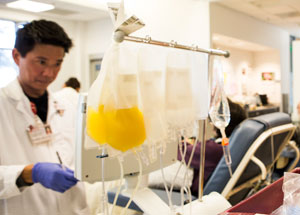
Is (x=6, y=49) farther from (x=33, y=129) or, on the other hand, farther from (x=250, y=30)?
(x=250, y=30)

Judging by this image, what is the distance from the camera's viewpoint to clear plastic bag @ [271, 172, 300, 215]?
2.75ft

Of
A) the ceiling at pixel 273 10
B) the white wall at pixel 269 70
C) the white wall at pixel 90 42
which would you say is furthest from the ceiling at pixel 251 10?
the white wall at pixel 269 70

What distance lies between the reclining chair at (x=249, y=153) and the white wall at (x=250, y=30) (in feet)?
11.9

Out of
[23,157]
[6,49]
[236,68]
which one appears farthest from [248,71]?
[23,157]

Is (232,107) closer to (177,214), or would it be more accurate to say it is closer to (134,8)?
(134,8)

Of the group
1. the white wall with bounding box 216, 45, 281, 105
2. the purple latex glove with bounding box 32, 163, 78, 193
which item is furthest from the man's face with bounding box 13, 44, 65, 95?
the white wall with bounding box 216, 45, 281, 105

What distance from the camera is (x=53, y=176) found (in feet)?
4.18

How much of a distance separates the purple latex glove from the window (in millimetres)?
986

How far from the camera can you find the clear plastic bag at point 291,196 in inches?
33.0

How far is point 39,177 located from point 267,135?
1.20 meters

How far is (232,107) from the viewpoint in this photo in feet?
7.28

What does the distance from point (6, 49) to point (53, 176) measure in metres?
1.16

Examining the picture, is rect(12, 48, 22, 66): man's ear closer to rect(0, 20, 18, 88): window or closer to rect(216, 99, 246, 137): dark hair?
rect(0, 20, 18, 88): window

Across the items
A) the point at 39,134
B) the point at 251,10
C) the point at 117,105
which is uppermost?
the point at 251,10
